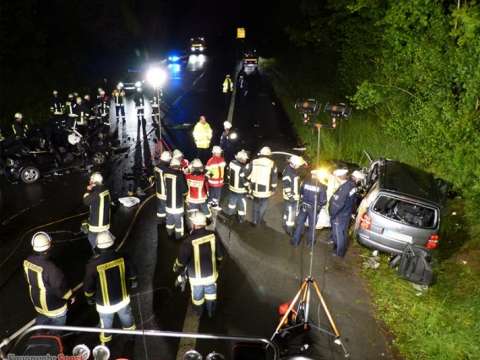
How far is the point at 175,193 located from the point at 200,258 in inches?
103

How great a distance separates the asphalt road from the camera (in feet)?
21.1

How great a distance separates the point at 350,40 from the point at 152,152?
28.3 ft

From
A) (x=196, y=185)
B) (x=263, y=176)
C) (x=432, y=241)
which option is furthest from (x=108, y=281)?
(x=432, y=241)

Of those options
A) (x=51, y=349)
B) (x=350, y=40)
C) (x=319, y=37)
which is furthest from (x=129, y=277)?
(x=319, y=37)

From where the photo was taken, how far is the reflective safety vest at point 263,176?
29.7 ft

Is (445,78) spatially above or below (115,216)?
above

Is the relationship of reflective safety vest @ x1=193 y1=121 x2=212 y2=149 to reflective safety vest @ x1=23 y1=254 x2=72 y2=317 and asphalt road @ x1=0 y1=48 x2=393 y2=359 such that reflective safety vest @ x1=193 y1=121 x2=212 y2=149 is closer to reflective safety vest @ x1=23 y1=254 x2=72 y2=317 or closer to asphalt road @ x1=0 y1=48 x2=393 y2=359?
asphalt road @ x1=0 y1=48 x2=393 y2=359

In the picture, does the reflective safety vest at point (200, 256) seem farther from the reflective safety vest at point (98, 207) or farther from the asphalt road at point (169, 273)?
the reflective safety vest at point (98, 207)

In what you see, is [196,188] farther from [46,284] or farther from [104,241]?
[46,284]

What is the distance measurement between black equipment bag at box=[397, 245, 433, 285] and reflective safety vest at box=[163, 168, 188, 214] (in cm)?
434

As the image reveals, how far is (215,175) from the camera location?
9867mm

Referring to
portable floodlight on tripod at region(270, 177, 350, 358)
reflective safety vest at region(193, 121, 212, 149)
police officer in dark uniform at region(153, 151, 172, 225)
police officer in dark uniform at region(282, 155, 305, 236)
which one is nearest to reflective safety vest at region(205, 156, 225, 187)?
police officer in dark uniform at region(153, 151, 172, 225)

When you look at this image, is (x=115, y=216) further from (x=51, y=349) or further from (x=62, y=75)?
(x=62, y=75)

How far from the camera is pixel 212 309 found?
6590 mm
